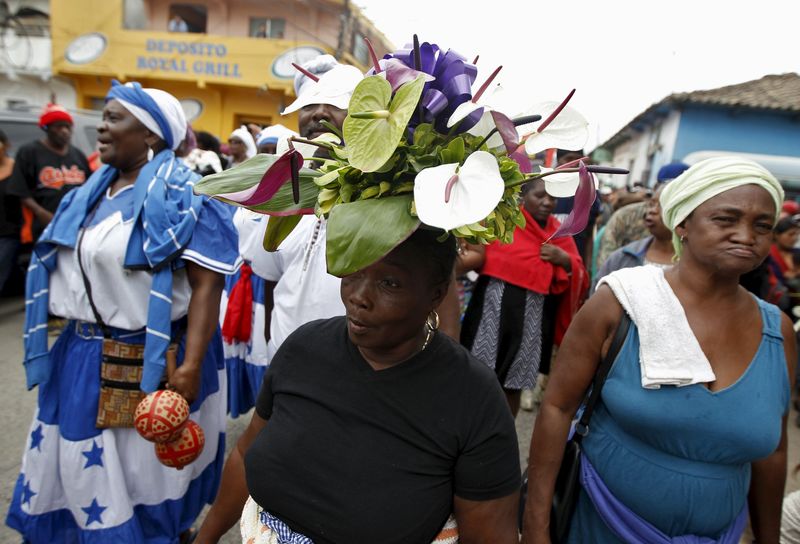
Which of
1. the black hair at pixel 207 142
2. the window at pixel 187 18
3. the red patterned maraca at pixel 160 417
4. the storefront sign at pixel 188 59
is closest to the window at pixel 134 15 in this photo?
the window at pixel 187 18

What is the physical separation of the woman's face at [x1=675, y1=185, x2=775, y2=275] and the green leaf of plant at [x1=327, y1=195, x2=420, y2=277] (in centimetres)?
115

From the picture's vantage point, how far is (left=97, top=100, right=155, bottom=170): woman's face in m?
2.23

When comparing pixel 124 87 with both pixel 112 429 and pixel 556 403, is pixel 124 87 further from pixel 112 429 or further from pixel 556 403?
pixel 556 403

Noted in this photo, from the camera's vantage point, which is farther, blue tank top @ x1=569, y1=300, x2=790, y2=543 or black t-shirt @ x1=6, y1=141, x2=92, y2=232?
black t-shirt @ x1=6, y1=141, x2=92, y2=232

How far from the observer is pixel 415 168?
0.98m

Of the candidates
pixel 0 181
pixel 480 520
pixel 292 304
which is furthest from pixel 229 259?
pixel 0 181

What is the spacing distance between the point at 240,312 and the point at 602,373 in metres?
2.50

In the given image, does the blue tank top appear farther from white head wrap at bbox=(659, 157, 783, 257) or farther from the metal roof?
the metal roof

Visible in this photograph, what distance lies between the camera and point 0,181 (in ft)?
18.4

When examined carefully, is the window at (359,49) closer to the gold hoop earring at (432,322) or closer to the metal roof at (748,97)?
the metal roof at (748,97)

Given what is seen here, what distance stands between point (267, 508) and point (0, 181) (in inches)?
237

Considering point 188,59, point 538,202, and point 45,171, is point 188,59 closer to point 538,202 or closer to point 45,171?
point 45,171

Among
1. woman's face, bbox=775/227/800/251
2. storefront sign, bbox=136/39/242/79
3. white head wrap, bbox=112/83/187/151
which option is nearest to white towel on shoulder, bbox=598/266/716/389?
white head wrap, bbox=112/83/187/151

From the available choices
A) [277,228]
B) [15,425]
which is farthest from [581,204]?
[15,425]
